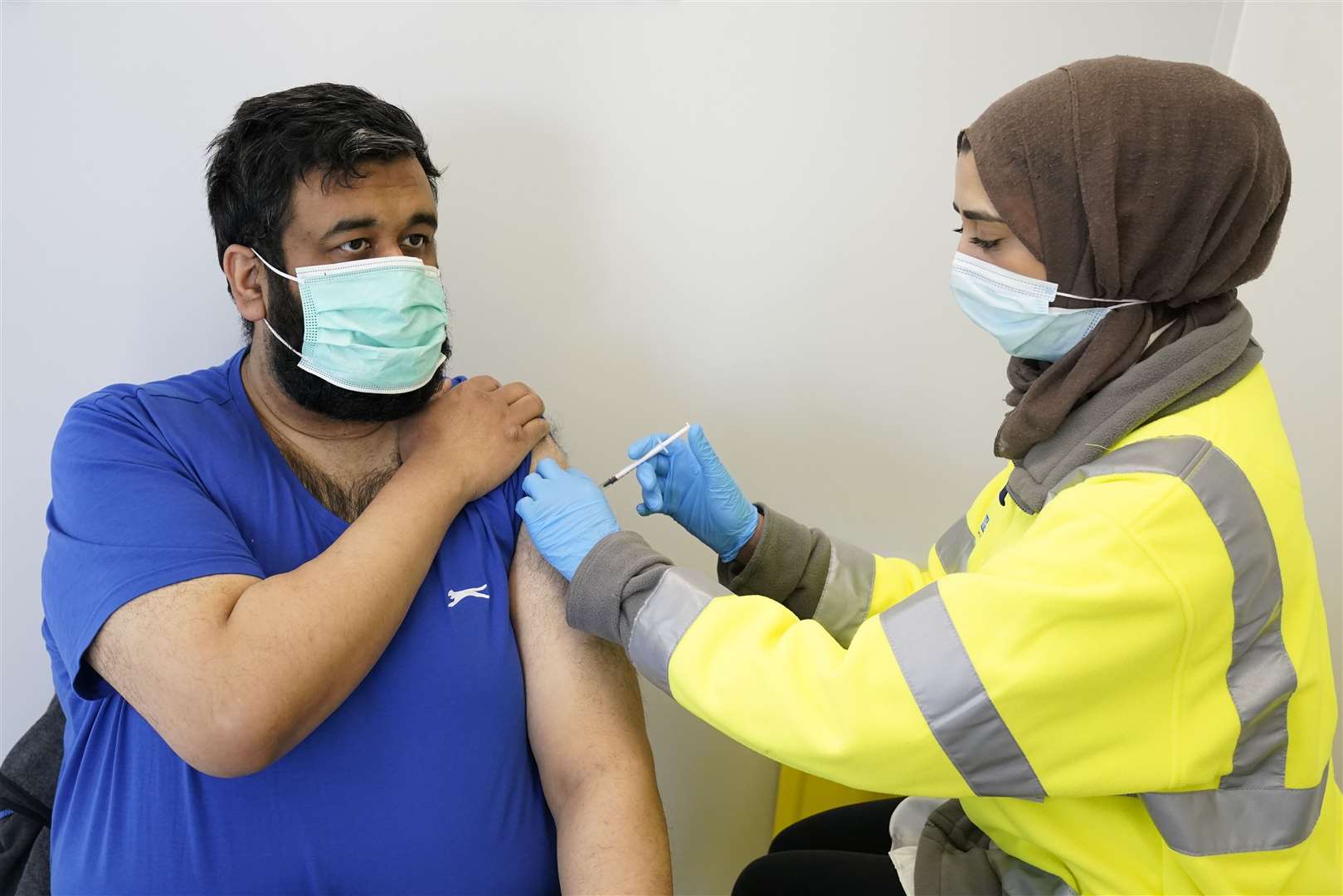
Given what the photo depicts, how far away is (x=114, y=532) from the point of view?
1232mm

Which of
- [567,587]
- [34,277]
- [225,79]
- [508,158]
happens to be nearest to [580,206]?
[508,158]

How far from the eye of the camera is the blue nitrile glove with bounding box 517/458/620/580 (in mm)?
1445

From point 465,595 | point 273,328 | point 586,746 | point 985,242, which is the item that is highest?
point 985,242

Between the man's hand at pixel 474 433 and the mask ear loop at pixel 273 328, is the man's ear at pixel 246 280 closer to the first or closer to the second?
the mask ear loop at pixel 273 328

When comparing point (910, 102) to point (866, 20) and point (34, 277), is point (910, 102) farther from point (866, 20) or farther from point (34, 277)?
point (34, 277)

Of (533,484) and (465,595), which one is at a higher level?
(533,484)

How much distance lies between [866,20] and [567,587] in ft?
4.04

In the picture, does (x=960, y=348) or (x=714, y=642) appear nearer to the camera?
(x=714, y=642)

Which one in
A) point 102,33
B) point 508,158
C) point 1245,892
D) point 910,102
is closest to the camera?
point 1245,892

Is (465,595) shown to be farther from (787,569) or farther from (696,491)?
(787,569)

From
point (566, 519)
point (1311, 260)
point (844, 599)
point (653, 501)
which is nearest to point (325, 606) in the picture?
point (566, 519)

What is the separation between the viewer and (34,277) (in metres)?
1.74

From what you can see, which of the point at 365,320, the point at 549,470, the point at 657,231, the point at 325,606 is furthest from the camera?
the point at 657,231

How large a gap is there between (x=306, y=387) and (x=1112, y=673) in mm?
1116
